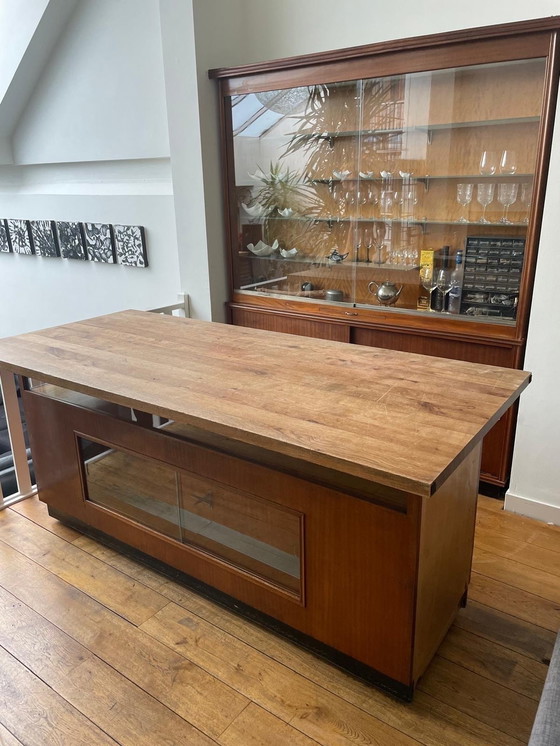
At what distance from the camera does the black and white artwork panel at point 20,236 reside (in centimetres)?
497

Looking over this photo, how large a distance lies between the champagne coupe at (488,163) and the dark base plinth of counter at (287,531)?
5.04ft

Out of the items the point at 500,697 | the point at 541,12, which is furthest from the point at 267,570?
the point at 541,12

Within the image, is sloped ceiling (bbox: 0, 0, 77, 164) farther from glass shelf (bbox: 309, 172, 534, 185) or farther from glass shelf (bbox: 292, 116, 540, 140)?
glass shelf (bbox: 309, 172, 534, 185)

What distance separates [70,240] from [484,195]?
318 cm

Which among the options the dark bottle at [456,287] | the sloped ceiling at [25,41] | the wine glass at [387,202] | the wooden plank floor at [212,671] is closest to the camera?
the wooden plank floor at [212,671]

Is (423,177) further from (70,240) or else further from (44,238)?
(44,238)

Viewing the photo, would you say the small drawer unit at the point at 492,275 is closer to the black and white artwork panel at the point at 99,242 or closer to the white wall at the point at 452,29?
the white wall at the point at 452,29

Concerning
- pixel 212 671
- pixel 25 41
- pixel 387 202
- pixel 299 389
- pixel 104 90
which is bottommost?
pixel 212 671

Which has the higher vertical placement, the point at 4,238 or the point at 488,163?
the point at 488,163

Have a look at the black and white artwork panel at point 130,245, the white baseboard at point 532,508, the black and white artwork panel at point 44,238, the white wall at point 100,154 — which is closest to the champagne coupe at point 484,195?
the white baseboard at point 532,508

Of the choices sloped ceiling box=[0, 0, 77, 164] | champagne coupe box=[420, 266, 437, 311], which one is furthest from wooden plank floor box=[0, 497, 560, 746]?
sloped ceiling box=[0, 0, 77, 164]

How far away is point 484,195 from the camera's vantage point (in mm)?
2789

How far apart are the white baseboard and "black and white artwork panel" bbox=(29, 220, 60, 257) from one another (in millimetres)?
3847

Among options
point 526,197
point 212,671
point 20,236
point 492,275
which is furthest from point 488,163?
point 20,236
